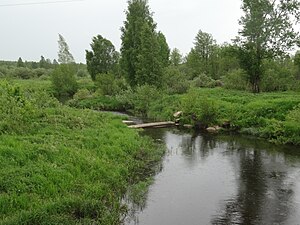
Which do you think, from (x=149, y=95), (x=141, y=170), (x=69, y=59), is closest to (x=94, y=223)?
(x=141, y=170)

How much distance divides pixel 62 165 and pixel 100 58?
49634mm

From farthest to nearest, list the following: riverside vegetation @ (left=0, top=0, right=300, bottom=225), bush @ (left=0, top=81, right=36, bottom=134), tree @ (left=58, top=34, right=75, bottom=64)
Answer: tree @ (left=58, top=34, right=75, bottom=64) < bush @ (left=0, top=81, right=36, bottom=134) < riverside vegetation @ (left=0, top=0, right=300, bottom=225)

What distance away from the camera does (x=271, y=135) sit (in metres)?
24.2

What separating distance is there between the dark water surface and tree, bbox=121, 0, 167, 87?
19919mm

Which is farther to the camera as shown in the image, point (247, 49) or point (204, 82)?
point (204, 82)

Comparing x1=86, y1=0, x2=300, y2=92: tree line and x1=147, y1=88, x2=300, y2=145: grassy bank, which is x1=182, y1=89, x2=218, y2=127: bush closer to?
x1=147, y1=88, x2=300, y2=145: grassy bank

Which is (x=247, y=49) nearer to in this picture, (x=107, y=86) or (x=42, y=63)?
(x=107, y=86)

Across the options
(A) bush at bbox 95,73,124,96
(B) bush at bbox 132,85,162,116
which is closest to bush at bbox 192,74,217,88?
(A) bush at bbox 95,73,124,96

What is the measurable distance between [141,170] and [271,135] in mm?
12177

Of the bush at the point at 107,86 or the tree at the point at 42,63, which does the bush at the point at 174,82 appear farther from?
the tree at the point at 42,63

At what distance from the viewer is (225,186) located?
1422 cm

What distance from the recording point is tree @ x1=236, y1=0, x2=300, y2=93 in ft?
124

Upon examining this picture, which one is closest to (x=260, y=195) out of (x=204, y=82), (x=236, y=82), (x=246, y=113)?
(x=246, y=113)

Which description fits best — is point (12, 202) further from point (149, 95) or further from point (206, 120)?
point (149, 95)
